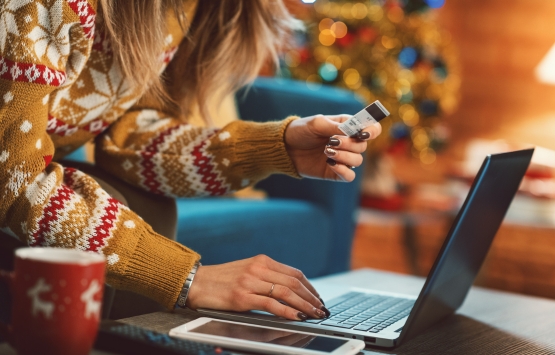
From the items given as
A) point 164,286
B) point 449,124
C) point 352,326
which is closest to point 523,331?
point 352,326

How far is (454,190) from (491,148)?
32 centimetres

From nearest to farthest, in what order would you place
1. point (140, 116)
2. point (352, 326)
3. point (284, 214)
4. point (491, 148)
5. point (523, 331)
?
point (352, 326) → point (523, 331) → point (140, 116) → point (284, 214) → point (491, 148)

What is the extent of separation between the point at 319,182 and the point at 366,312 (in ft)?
3.57

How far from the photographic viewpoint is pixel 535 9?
3.36 metres

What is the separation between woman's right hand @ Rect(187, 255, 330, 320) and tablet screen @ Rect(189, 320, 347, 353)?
0.06 m

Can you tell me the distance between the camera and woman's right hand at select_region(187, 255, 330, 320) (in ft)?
2.27

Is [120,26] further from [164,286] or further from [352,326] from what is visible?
[352,326]

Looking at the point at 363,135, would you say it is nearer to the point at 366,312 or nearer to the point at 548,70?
the point at 366,312

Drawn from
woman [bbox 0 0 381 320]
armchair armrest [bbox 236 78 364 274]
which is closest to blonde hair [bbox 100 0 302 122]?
woman [bbox 0 0 381 320]

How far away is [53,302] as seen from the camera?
440 mm

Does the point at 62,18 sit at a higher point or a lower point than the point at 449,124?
lower

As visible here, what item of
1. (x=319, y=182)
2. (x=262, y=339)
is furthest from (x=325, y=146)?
(x=319, y=182)

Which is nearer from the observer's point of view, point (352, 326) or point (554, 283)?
point (352, 326)

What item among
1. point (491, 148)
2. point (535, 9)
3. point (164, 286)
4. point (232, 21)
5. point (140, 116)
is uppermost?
point (535, 9)
